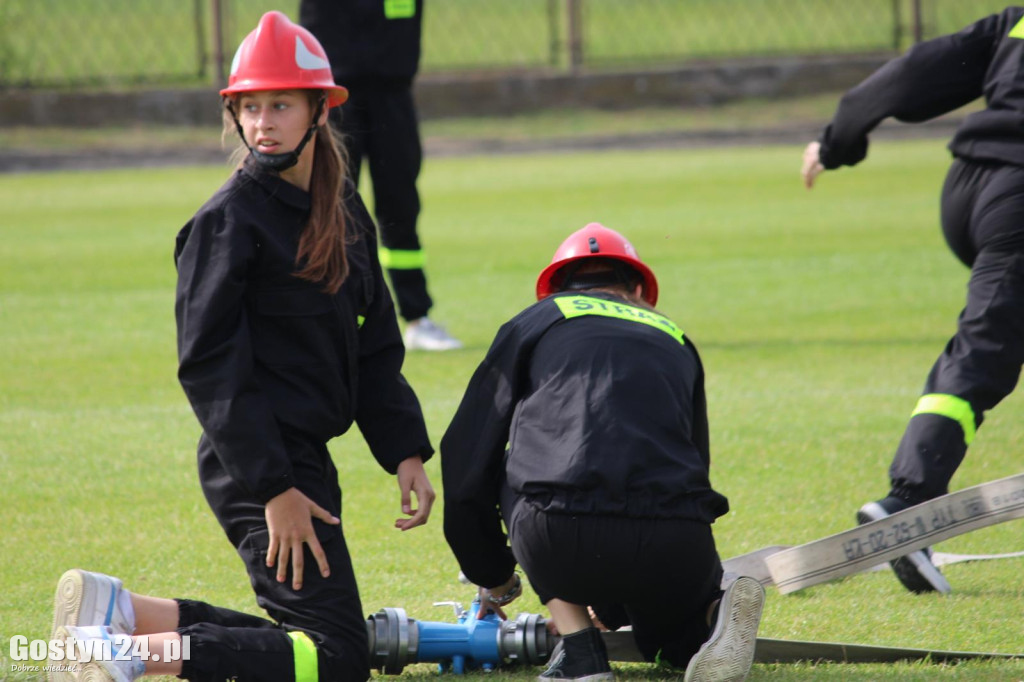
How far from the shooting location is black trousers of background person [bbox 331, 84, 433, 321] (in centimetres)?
726

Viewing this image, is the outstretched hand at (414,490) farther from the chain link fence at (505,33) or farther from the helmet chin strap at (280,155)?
the chain link fence at (505,33)

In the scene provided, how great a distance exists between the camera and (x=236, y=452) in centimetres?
302

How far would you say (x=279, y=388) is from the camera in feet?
10.5

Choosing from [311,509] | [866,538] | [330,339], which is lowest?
[866,538]

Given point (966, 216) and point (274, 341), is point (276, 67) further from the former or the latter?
point (966, 216)

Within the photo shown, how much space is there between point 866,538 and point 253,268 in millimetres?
1667

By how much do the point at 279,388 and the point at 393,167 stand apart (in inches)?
166

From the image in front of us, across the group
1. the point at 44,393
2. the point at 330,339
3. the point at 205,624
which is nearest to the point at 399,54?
the point at 44,393

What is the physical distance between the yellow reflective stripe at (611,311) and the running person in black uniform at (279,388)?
1.51ft

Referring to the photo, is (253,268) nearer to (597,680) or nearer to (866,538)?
(597,680)

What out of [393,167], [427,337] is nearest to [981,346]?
[427,337]

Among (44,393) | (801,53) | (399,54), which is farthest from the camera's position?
(801,53)

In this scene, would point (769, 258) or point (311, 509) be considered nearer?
point (311, 509)

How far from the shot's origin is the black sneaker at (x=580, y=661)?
3.06 meters
